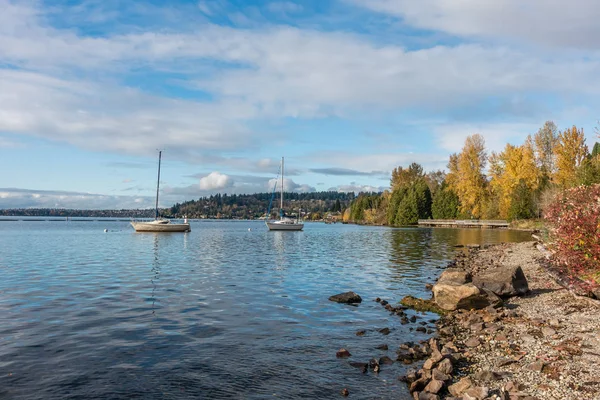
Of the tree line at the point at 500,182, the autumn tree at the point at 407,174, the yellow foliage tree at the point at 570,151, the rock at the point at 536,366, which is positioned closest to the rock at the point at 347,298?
the rock at the point at 536,366

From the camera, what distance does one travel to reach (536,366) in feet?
38.8

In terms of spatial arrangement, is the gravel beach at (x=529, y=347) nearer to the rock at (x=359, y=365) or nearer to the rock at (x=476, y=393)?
the rock at (x=476, y=393)

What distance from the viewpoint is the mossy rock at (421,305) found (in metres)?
20.4

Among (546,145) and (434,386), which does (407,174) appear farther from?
(434,386)

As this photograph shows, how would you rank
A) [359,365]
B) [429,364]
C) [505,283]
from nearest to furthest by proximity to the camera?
1. [429,364]
2. [359,365]
3. [505,283]

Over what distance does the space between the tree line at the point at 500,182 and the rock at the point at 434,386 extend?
231 feet

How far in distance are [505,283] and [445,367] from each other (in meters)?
11.8

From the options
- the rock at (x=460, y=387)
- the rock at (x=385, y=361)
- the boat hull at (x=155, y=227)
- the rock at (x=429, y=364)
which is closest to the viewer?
the rock at (x=460, y=387)

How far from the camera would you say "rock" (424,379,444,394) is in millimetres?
10906

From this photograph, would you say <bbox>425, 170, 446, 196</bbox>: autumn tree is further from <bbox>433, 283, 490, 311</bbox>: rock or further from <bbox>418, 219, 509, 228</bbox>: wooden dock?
<bbox>433, 283, 490, 311</bbox>: rock

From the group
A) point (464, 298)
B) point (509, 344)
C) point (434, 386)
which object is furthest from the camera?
point (464, 298)

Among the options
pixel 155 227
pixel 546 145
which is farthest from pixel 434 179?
pixel 155 227

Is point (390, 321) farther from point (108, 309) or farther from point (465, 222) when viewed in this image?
point (465, 222)

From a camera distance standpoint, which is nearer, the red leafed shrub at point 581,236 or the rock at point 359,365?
the rock at point 359,365
